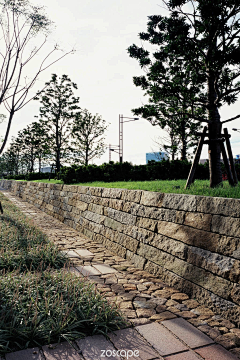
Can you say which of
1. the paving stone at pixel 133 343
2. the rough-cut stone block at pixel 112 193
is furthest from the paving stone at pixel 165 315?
the rough-cut stone block at pixel 112 193

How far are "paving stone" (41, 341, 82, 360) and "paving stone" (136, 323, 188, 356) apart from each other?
1.96 feet

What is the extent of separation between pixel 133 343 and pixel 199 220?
1440 millimetres

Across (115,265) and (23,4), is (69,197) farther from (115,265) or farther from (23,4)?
(23,4)

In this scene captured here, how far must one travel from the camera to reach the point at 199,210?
298 centimetres

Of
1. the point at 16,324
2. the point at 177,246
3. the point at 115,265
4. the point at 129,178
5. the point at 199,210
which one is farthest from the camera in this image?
the point at 129,178

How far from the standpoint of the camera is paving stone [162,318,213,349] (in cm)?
213

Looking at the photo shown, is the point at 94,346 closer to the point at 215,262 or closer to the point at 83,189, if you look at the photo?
the point at 215,262

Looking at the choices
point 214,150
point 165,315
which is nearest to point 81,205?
point 214,150

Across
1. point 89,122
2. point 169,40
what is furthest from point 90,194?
point 89,122

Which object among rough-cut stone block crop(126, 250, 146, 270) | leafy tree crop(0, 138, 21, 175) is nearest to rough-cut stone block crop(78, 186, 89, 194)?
Answer: rough-cut stone block crop(126, 250, 146, 270)

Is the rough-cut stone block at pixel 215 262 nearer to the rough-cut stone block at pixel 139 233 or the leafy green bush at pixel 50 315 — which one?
the rough-cut stone block at pixel 139 233

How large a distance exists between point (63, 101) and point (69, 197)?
13776 mm

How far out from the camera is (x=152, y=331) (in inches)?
89.7

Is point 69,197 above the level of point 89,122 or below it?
below
